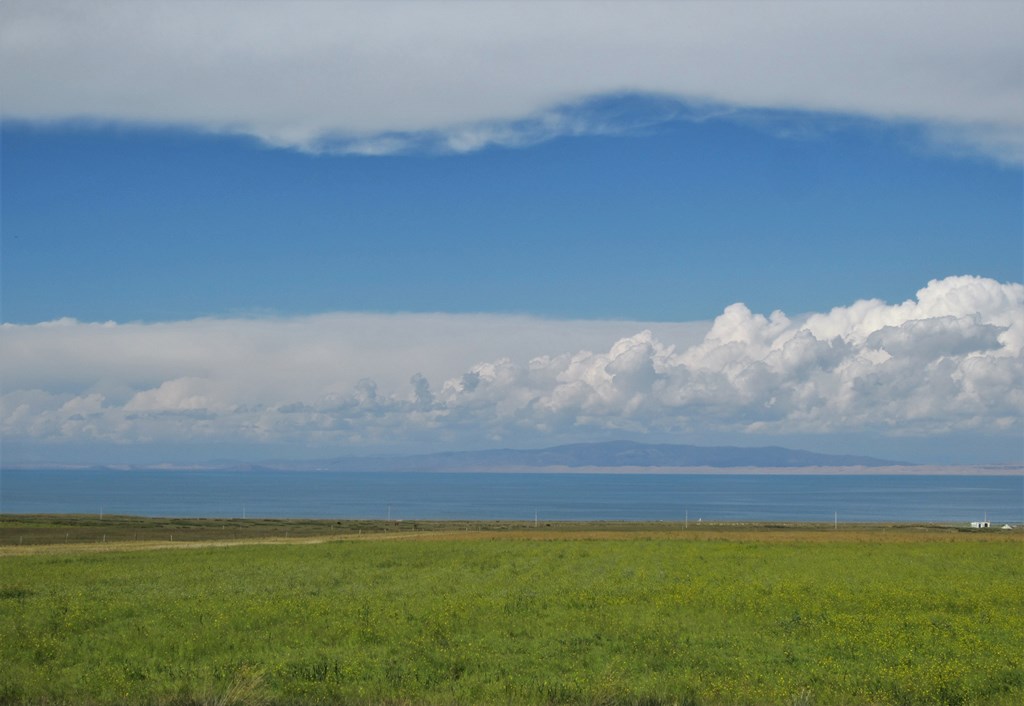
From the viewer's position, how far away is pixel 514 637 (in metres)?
24.0

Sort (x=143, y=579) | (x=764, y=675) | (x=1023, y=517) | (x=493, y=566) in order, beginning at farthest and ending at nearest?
(x=1023, y=517), (x=493, y=566), (x=143, y=579), (x=764, y=675)

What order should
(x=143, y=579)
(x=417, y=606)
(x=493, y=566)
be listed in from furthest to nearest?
(x=493, y=566) < (x=143, y=579) < (x=417, y=606)

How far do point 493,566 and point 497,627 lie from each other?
853 inches

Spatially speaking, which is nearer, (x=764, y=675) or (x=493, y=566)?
(x=764, y=675)

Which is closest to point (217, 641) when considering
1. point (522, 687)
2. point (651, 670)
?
point (522, 687)

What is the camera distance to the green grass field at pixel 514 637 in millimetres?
18641

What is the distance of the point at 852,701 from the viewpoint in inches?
715

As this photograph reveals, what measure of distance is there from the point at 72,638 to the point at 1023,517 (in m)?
199

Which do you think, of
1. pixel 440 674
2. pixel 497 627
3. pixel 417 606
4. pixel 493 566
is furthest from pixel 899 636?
pixel 493 566

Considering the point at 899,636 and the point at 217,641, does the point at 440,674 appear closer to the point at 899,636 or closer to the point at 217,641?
the point at 217,641

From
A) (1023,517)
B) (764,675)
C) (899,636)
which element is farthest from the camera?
(1023,517)

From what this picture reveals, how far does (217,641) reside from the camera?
2298cm

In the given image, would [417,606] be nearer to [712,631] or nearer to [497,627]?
[497,627]

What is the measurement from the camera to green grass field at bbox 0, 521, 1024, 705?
1864 centimetres
